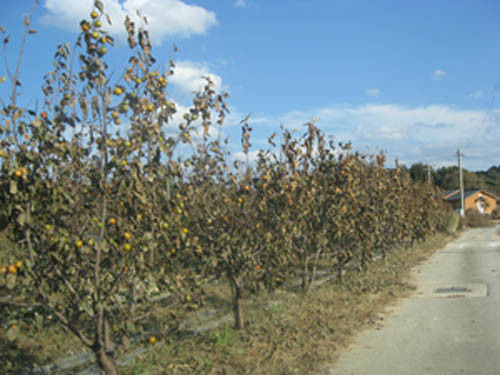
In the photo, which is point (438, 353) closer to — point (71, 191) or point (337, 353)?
point (337, 353)

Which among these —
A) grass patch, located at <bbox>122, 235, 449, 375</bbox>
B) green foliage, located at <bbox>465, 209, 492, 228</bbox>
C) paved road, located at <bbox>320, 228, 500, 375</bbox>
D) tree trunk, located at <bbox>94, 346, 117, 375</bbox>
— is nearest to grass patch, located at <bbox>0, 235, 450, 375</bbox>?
grass patch, located at <bbox>122, 235, 449, 375</bbox>

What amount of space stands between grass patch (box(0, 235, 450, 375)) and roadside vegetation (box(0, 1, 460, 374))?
0.03 metres

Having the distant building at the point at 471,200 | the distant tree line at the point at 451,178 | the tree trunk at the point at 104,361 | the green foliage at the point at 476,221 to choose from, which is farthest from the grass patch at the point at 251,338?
the distant tree line at the point at 451,178

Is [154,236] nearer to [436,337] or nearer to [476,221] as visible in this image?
[436,337]

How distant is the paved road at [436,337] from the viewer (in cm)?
502

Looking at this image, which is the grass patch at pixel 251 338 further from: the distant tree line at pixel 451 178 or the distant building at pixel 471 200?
the distant tree line at pixel 451 178

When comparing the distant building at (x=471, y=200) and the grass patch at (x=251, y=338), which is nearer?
the grass patch at (x=251, y=338)

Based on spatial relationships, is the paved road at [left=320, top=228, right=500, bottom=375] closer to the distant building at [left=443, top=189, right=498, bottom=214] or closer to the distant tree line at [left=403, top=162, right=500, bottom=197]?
the distant building at [left=443, top=189, right=498, bottom=214]

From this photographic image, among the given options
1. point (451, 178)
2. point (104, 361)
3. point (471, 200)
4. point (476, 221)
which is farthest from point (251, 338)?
point (451, 178)

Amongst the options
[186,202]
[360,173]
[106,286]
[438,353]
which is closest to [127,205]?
[106,286]

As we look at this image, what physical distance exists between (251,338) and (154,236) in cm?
259

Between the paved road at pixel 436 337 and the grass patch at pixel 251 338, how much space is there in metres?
0.33

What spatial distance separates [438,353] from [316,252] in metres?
3.57

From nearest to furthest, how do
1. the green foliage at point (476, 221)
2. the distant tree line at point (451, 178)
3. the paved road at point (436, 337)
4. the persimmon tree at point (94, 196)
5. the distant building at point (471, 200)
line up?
the persimmon tree at point (94, 196)
the paved road at point (436, 337)
the green foliage at point (476, 221)
the distant building at point (471, 200)
the distant tree line at point (451, 178)
